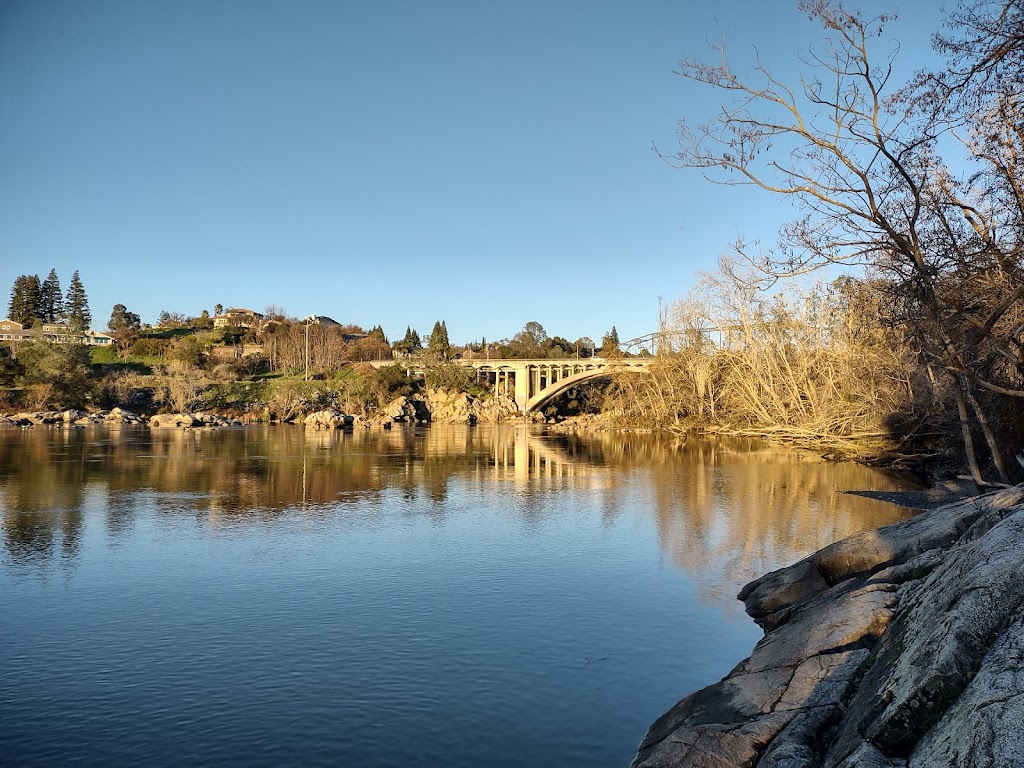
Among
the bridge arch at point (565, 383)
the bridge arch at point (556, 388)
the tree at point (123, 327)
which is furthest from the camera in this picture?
the tree at point (123, 327)

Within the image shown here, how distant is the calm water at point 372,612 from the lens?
9117mm

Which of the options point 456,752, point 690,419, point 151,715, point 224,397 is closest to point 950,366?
point 456,752

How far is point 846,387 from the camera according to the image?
149ft

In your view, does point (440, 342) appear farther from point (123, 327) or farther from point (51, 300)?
point (51, 300)

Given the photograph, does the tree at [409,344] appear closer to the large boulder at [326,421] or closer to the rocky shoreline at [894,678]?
the large boulder at [326,421]

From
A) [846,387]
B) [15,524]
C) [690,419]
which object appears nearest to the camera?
[15,524]

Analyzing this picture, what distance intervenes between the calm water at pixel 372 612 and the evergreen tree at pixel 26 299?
381ft

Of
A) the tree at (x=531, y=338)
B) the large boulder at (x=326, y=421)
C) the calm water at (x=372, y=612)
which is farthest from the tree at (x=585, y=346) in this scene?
the calm water at (x=372, y=612)

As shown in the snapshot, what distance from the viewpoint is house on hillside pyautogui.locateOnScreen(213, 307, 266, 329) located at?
12762cm

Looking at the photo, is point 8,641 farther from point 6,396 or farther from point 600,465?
point 6,396

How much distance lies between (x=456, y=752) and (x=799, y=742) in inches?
152

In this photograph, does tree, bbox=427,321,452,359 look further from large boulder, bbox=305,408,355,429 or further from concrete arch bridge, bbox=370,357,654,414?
large boulder, bbox=305,408,355,429

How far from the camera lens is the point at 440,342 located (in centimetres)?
10431

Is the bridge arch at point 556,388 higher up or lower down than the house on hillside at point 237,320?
lower down
